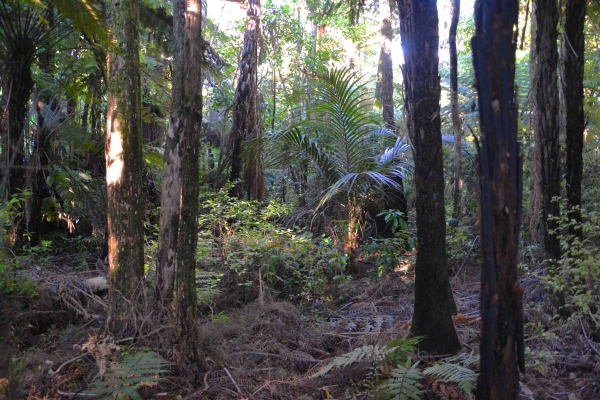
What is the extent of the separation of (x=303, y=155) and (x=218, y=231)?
6.91 feet

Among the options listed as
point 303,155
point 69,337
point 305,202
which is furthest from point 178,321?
point 305,202

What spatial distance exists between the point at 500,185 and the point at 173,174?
3.13 m

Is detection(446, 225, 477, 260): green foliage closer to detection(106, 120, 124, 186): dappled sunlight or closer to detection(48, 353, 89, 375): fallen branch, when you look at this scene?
detection(106, 120, 124, 186): dappled sunlight

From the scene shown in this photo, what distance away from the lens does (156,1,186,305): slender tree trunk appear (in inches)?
→ 177

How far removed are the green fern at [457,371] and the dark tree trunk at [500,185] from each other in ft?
2.48

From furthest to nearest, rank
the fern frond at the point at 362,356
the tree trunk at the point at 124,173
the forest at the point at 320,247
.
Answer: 1. the tree trunk at the point at 124,173
2. the fern frond at the point at 362,356
3. the forest at the point at 320,247

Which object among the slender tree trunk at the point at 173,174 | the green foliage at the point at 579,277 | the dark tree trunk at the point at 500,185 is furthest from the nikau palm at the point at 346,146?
the dark tree trunk at the point at 500,185

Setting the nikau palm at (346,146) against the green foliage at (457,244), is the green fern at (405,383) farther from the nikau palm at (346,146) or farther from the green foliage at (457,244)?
the nikau palm at (346,146)

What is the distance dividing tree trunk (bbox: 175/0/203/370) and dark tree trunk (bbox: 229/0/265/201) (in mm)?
6498

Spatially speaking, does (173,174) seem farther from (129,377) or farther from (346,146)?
(346,146)

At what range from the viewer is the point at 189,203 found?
439 centimetres

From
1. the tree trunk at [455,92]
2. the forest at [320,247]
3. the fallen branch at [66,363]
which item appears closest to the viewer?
the forest at [320,247]

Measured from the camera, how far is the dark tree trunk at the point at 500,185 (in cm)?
253

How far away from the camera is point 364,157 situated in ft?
29.2
